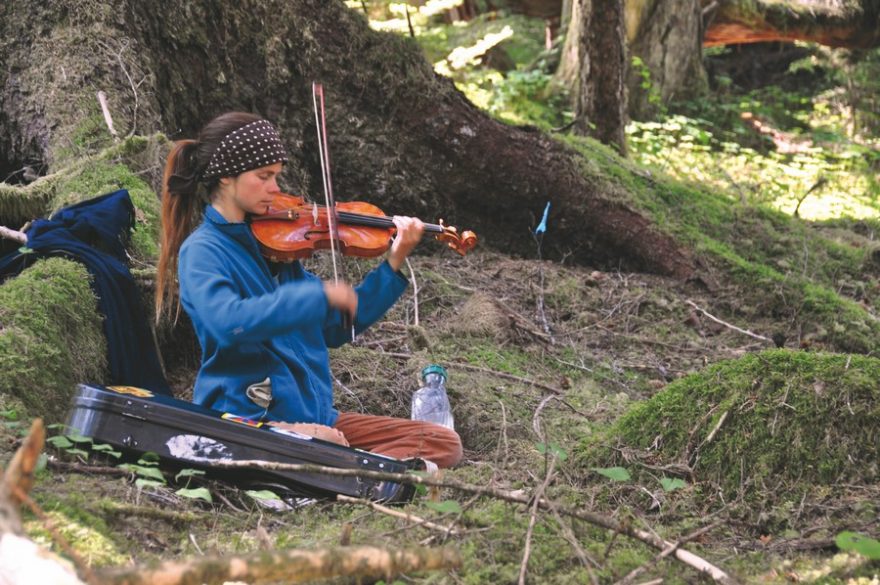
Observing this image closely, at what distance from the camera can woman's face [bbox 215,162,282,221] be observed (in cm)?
349

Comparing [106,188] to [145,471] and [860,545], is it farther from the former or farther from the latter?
[860,545]

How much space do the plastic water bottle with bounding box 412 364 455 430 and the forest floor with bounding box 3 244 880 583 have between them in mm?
113

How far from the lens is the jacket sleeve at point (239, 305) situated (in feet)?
9.84

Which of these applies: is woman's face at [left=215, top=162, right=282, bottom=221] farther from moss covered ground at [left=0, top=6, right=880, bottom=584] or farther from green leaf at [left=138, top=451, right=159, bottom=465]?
green leaf at [left=138, top=451, right=159, bottom=465]

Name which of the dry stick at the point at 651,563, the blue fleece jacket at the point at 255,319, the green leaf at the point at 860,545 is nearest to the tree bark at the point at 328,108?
the blue fleece jacket at the point at 255,319

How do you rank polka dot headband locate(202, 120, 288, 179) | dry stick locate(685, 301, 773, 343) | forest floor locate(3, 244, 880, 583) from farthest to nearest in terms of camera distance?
dry stick locate(685, 301, 773, 343)
polka dot headband locate(202, 120, 288, 179)
forest floor locate(3, 244, 880, 583)

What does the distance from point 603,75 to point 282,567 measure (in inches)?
260

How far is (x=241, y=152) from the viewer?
3.46 metres

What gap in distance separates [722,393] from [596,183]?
3650 millimetres

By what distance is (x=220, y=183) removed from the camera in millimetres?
3512

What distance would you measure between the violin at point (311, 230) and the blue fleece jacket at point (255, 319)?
3.0 inches

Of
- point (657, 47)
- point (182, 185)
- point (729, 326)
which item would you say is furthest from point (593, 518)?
point (657, 47)

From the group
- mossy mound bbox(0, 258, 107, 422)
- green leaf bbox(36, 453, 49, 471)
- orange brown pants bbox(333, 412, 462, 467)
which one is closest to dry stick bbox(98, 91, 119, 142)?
mossy mound bbox(0, 258, 107, 422)

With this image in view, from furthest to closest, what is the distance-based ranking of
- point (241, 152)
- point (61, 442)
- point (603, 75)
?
point (603, 75) < point (241, 152) < point (61, 442)
